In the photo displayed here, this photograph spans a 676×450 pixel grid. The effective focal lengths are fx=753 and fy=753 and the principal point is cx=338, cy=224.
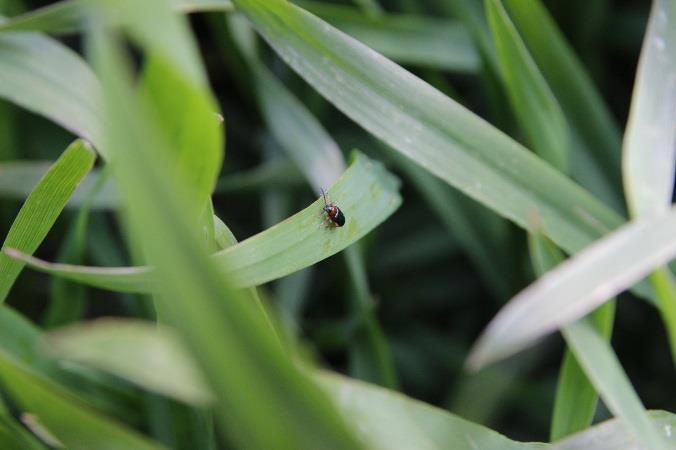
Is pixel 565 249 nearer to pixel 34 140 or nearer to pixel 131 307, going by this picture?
pixel 131 307

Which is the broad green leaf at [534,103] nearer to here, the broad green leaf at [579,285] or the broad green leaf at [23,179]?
the broad green leaf at [579,285]

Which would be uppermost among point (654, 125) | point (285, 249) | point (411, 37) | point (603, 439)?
point (411, 37)

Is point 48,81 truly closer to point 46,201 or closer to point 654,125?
point 46,201

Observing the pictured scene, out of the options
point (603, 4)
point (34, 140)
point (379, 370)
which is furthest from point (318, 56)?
point (603, 4)

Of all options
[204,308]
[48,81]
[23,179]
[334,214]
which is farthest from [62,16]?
[204,308]

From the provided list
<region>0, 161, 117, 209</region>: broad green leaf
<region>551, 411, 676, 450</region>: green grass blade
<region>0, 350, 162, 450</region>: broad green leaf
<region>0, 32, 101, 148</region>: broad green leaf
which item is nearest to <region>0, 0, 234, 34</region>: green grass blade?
<region>0, 32, 101, 148</region>: broad green leaf
